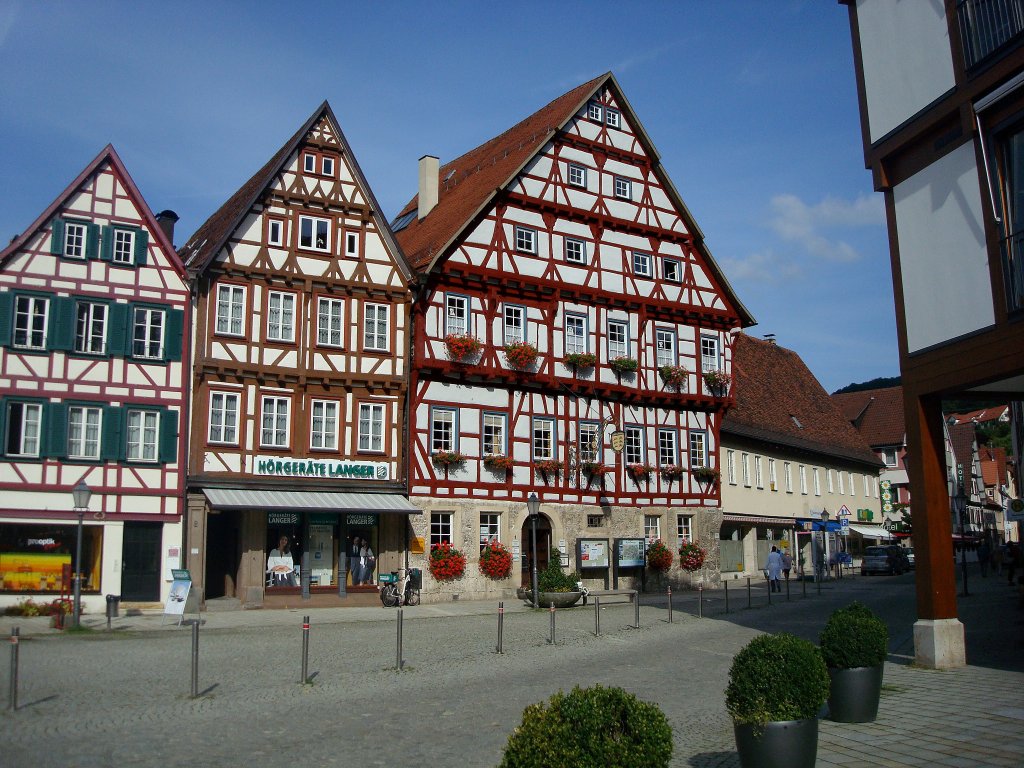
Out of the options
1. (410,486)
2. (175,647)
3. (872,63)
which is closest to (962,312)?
(872,63)

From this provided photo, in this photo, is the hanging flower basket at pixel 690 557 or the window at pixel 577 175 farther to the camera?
the hanging flower basket at pixel 690 557

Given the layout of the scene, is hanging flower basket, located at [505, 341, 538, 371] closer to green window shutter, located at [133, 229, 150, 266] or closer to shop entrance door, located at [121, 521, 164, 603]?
green window shutter, located at [133, 229, 150, 266]

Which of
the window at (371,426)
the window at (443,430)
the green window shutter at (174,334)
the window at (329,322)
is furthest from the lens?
the window at (443,430)

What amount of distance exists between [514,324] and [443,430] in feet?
15.5

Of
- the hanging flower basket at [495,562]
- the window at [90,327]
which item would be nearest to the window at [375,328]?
the hanging flower basket at [495,562]

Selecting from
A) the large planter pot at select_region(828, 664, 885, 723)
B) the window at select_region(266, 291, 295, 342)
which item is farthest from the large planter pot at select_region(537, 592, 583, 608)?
the large planter pot at select_region(828, 664, 885, 723)

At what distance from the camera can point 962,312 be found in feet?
53.0

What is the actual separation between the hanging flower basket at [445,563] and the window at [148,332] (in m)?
10.3

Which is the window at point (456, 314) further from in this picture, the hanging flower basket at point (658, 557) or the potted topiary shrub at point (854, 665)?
the potted topiary shrub at point (854, 665)

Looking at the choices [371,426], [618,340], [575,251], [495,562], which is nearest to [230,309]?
[371,426]

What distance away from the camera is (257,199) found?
31.5 metres

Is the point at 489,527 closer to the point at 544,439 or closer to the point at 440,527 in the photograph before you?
the point at 440,527

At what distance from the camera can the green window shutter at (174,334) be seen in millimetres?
30078

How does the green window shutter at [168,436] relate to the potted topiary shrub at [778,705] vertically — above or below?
above
